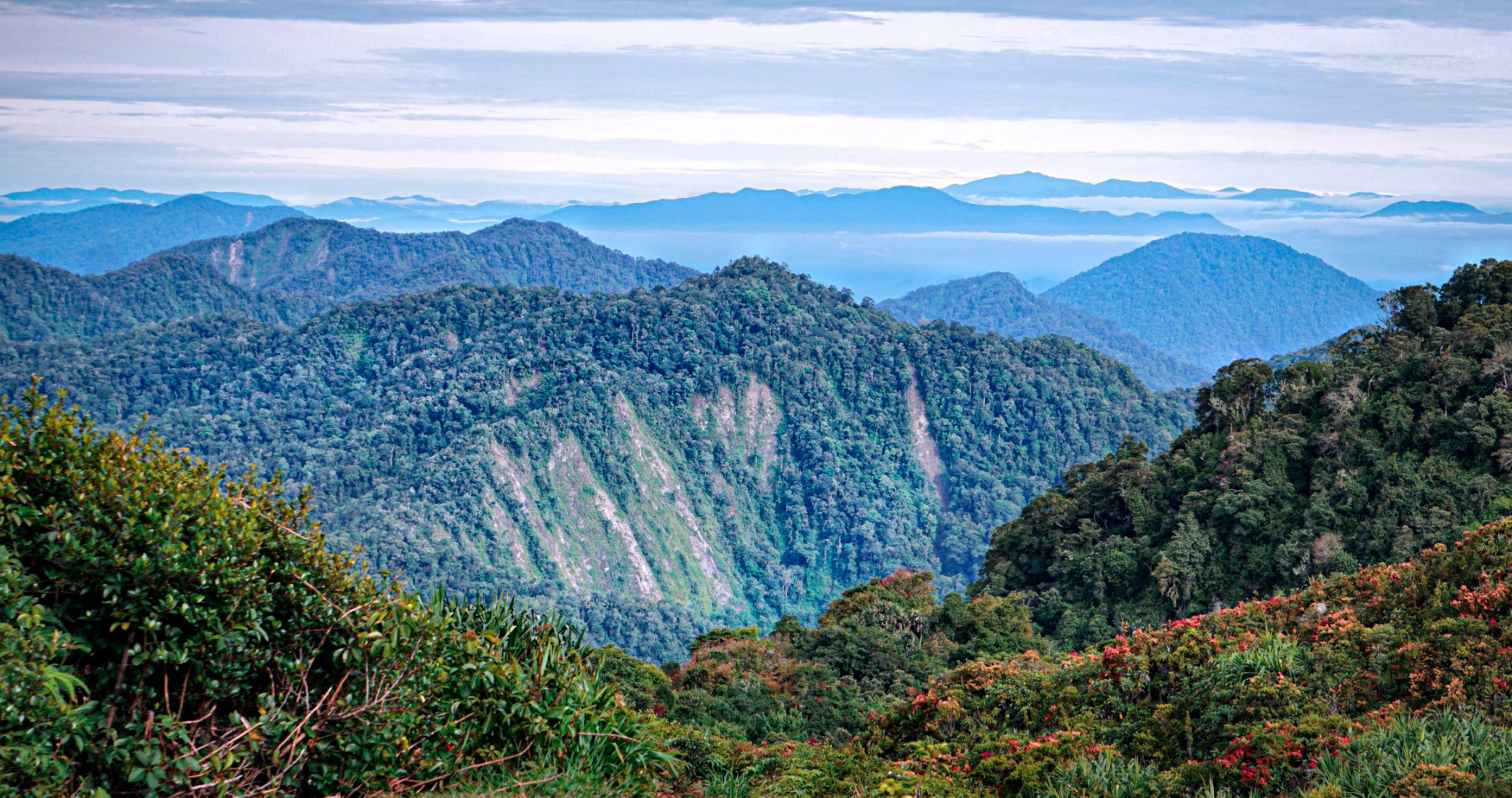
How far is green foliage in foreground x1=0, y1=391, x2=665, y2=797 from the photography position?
619 centimetres

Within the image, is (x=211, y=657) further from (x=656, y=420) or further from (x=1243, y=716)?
(x=656, y=420)

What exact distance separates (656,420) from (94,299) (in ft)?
394

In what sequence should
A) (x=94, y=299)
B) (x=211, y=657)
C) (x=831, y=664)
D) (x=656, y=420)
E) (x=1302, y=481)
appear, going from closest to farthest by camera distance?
(x=211, y=657)
(x=831, y=664)
(x=1302, y=481)
(x=656, y=420)
(x=94, y=299)

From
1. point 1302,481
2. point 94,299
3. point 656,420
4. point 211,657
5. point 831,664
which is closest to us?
point 211,657

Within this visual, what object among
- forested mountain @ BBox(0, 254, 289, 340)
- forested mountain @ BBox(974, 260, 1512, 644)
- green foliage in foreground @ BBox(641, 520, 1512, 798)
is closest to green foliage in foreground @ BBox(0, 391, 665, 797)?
green foliage in foreground @ BBox(641, 520, 1512, 798)

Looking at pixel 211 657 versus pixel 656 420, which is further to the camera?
pixel 656 420

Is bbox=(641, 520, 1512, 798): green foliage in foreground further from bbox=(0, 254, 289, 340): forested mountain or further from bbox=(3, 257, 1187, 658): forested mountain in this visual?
bbox=(0, 254, 289, 340): forested mountain

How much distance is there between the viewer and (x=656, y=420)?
118 metres

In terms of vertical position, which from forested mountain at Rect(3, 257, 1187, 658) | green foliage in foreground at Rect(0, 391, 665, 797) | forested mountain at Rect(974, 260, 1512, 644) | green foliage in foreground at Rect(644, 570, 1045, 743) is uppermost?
green foliage in foreground at Rect(0, 391, 665, 797)

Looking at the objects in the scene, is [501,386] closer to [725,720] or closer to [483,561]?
[483,561]

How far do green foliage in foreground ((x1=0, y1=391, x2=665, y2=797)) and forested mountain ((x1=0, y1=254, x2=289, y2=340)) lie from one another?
171m

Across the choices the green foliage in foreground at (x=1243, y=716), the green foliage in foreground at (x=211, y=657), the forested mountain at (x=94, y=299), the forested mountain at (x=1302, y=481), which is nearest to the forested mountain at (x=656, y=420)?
the forested mountain at (x=94, y=299)

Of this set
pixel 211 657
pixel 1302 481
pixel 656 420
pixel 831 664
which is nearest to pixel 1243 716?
pixel 211 657

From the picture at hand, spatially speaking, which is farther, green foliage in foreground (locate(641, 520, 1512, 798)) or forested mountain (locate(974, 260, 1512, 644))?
forested mountain (locate(974, 260, 1512, 644))
